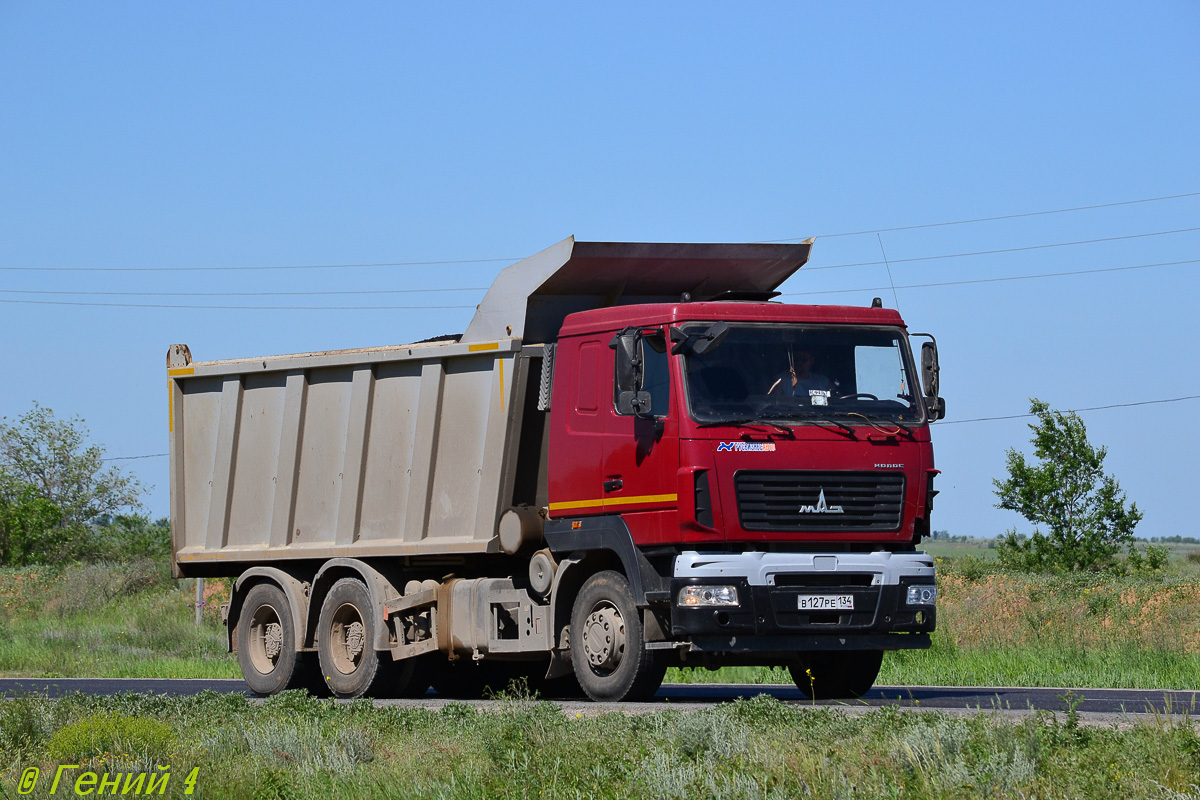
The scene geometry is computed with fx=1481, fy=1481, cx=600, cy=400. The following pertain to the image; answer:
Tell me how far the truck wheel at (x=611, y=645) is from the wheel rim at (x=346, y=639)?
3.10 m

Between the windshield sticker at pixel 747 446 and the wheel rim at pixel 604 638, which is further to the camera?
the wheel rim at pixel 604 638

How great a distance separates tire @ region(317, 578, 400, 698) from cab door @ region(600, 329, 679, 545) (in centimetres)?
350

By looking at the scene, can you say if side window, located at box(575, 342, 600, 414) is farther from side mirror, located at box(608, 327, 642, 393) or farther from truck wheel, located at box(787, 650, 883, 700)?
truck wheel, located at box(787, 650, 883, 700)

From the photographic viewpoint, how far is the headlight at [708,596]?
11227 mm

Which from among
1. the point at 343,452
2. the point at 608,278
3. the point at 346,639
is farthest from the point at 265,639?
the point at 608,278

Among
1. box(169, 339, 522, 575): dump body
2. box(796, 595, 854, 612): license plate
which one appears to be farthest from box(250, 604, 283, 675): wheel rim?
box(796, 595, 854, 612): license plate

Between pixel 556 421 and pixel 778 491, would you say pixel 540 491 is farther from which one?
pixel 778 491

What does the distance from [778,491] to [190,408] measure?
312 inches

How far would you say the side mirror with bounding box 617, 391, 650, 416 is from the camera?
37.8ft

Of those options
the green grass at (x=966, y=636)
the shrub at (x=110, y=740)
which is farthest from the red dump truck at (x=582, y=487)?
the green grass at (x=966, y=636)

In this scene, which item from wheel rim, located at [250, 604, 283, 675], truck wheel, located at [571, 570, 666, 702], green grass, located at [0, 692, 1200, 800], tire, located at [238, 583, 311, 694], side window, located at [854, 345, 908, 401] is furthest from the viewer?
wheel rim, located at [250, 604, 283, 675]

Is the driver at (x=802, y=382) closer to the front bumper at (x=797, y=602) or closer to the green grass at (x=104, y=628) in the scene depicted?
A: the front bumper at (x=797, y=602)

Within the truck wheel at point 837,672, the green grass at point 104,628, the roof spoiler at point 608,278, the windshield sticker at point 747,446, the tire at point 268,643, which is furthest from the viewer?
Answer: the green grass at point 104,628

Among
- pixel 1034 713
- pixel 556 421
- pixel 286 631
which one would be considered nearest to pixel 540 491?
pixel 556 421
